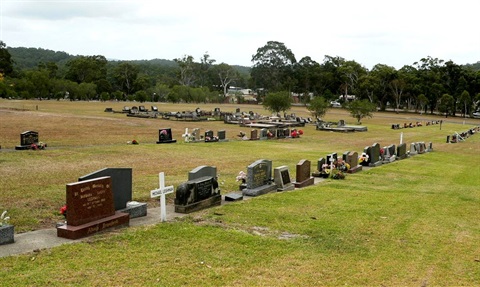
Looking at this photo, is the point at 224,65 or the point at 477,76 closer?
the point at 477,76

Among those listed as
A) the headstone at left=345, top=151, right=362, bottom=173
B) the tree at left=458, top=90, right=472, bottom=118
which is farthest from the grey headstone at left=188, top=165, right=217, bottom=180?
the tree at left=458, top=90, right=472, bottom=118

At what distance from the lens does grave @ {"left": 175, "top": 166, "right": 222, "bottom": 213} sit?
11.4m

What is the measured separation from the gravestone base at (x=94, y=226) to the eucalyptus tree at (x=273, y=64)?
12303 centimetres

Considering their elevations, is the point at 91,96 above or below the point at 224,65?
below

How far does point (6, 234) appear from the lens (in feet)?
27.9

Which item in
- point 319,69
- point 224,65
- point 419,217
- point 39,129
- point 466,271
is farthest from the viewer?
point 224,65

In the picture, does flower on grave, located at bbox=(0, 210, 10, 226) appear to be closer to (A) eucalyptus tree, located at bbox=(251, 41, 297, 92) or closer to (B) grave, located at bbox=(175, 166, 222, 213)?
(B) grave, located at bbox=(175, 166, 222, 213)

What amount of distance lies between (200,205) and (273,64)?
125948mm

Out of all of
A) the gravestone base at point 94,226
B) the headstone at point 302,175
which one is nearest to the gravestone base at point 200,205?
the gravestone base at point 94,226

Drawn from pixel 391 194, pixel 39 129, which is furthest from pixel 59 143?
pixel 391 194

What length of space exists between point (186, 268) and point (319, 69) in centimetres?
12198

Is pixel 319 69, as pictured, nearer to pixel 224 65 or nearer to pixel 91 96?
pixel 224 65

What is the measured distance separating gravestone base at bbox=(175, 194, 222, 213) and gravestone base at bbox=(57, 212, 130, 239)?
5.32 feet

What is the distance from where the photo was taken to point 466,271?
25.9 ft
